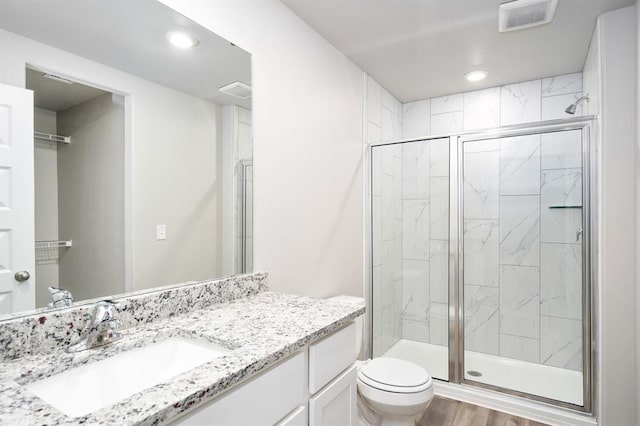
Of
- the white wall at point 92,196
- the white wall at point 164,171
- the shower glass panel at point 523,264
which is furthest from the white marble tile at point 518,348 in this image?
the white wall at point 92,196

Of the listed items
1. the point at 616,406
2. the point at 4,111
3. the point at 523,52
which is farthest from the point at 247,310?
the point at 523,52

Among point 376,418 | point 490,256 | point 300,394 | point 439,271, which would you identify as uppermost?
point 490,256

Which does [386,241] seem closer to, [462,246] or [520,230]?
[462,246]

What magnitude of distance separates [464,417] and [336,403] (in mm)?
1434

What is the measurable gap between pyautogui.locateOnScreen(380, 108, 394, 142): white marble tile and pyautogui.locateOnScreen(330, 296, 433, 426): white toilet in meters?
1.90

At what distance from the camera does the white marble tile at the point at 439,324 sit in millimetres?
2592

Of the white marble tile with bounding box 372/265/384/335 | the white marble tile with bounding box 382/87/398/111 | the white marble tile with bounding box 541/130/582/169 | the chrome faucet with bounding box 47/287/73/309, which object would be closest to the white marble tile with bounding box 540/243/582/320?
the white marble tile with bounding box 541/130/582/169

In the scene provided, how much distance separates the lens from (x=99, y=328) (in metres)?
0.98

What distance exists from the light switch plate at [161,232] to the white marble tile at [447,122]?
8.98ft

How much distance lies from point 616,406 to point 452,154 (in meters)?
1.73

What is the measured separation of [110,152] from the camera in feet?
3.89

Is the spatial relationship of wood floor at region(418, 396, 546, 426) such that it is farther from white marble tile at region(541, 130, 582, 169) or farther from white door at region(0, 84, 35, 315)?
white door at region(0, 84, 35, 315)

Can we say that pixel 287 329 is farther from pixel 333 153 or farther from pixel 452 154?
pixel 452 154

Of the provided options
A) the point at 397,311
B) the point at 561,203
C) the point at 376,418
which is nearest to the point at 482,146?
the point at 561,203
